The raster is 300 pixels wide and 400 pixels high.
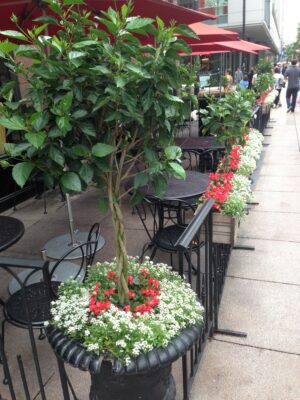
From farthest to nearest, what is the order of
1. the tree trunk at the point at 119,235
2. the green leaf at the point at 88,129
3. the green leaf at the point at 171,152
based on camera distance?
1. the tree trunk at the point at 119,235
2. the green leaf at the point at 171,152
3. the green leaf at the point at 88,129

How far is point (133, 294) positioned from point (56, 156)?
1.00 meters

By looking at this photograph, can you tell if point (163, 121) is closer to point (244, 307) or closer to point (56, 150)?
point (56, 150)

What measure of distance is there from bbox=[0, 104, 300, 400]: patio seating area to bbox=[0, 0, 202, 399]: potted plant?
660mm

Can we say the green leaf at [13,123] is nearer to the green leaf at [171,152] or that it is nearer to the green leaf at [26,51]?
the green leaf at [26,51]

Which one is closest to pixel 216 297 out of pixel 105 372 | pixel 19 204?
pixel 105 372

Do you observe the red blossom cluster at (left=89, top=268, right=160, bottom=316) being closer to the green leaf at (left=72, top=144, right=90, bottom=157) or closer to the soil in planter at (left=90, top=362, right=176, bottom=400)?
the soil in planter at (left=90, top=362, right=176, bottom=400)

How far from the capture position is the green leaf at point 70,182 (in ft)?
4.92

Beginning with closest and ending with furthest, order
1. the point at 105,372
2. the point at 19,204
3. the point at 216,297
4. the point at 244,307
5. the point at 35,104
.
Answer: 1. the point at 35,104
2. the point at 105,372
3. the point at 216,297
4. the point at 244,307
5. the point at 19,204

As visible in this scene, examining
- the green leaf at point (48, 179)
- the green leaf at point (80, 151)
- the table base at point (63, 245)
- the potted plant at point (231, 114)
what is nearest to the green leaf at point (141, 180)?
the green leaf at point (80, 151)

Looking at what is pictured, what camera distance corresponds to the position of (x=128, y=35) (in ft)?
4.81

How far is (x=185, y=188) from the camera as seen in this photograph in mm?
4105

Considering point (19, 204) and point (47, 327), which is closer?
point (47, 327)

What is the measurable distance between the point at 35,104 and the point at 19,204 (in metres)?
5.27

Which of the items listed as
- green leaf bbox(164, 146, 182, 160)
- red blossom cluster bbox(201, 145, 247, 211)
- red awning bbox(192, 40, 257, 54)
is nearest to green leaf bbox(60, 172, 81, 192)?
green leaf bbox(164, 146, 182, 160)
